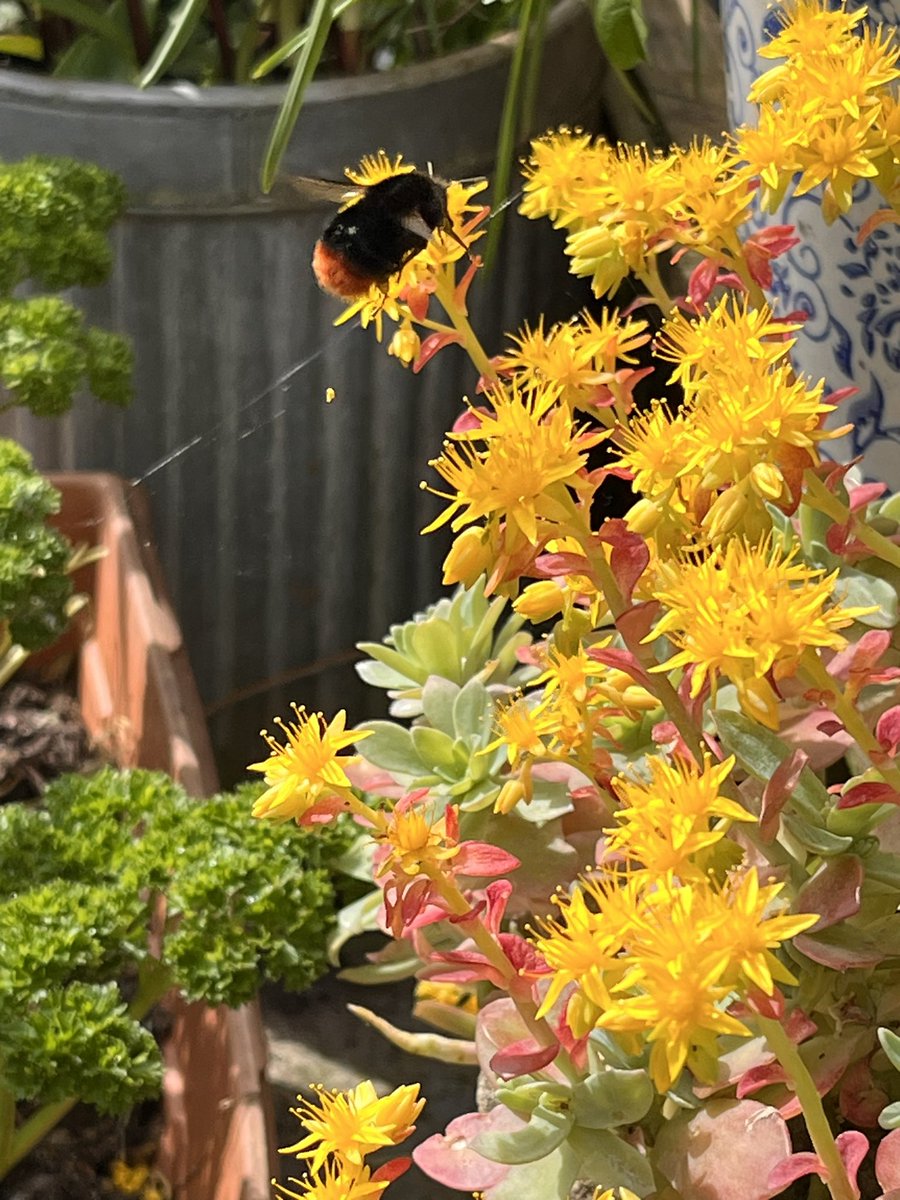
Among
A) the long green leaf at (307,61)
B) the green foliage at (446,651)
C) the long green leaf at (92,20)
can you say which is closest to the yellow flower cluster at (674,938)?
the green foliage at (446,651)

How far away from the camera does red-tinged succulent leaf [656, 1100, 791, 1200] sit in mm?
490

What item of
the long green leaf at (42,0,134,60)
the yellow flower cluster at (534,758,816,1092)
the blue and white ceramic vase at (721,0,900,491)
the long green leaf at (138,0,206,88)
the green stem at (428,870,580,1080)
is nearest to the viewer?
the yellow flower cluster at (534,758,816,1092)

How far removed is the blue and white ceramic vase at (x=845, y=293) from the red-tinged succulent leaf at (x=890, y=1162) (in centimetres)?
38

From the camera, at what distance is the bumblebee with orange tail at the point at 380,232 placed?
0.64m

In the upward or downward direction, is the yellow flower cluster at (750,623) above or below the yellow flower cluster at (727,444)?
below

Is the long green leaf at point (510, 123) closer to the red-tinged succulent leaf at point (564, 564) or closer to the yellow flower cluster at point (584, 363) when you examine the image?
the yellow flower cluster at point (584, 363)

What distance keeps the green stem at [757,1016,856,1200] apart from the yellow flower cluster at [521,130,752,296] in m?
0.31

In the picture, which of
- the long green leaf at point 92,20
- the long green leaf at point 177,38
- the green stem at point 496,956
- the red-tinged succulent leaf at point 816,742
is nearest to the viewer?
the green stem at point 496,956

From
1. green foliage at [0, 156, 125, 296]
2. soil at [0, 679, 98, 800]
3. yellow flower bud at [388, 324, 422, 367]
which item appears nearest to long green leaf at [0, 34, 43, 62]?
green foliage at [0, 156, 125, 296]

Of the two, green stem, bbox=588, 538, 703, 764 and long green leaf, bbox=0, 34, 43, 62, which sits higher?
long green leaf, bbox=0, 34, 43, 62

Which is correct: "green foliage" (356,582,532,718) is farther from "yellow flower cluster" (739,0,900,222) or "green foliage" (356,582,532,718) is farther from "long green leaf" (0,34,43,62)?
"long green leaf" (0,34,43,62)

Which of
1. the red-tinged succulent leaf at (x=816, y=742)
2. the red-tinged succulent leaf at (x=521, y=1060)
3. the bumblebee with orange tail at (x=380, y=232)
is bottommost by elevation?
the red-tinged succulent leaf at (x=521, y=1060)

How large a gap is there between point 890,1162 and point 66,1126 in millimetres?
547

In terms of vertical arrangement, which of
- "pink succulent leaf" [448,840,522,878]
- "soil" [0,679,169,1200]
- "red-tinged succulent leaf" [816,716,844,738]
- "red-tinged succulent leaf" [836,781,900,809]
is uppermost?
"red-tinged succulent leaf" [816,716,844,738]
